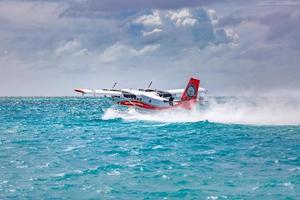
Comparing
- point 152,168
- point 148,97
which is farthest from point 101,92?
point 152,168

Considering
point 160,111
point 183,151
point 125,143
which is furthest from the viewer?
point 160,111

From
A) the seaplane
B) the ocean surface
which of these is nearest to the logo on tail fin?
the seaplane

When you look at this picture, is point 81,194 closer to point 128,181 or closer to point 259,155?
point 128,181

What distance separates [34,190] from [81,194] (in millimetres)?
2212

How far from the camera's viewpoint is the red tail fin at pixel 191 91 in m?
68.6

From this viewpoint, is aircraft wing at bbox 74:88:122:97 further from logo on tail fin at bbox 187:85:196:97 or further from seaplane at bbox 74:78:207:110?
logo on tail fin at bbox 187:85:196:97

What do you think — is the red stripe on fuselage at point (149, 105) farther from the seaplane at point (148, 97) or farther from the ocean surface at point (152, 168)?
the ocean surface at point (152, 168)

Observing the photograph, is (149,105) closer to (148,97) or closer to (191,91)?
(148,97)

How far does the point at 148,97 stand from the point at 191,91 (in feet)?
25.4

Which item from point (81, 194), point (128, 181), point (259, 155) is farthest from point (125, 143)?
point (81, 194)

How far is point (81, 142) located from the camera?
3769cm

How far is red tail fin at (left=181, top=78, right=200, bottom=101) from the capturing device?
225 ft

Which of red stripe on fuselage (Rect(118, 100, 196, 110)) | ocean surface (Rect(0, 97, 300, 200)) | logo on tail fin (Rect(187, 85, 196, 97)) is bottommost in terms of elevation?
ocean surface (Rect(0, 97, 300, 200))

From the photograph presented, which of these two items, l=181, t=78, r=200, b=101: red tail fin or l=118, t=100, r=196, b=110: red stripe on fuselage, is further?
l=181, t=78, r=200, b=101: red tail fin
